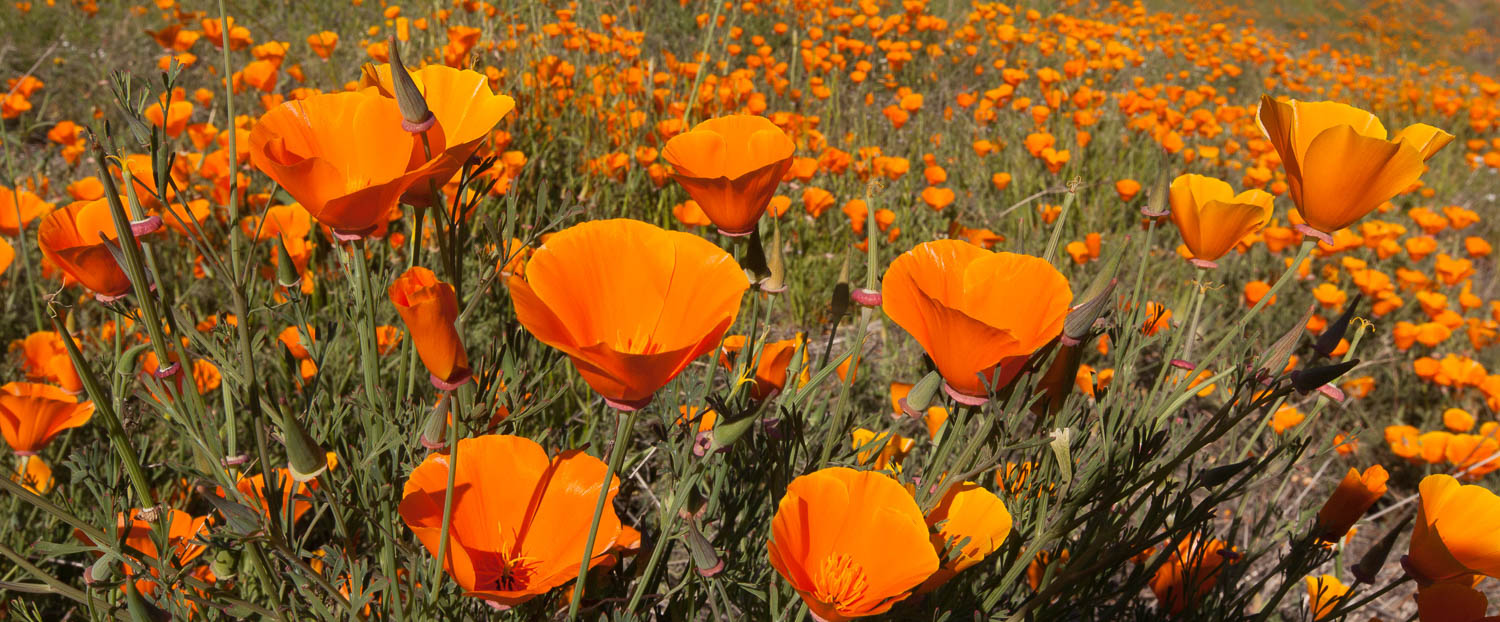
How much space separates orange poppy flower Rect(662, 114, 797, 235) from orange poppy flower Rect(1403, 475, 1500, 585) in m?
0.86

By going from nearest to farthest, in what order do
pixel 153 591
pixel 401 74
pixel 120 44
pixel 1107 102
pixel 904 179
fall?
pixel 401 74, pixel 153 591, pixel 904 179, pixel 120 44, pixel 1107 102

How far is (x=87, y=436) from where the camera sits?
2.00 m

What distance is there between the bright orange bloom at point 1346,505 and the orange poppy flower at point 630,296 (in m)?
0.86

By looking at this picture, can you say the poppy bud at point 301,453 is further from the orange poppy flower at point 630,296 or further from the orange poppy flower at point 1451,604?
the orange poppy flower at point 1451,604

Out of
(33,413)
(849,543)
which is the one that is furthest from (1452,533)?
(33,413)

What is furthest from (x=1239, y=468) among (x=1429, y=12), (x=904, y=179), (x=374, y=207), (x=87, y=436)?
(x=1429, y=12)

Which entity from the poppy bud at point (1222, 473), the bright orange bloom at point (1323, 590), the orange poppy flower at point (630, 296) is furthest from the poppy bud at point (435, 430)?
the bright orange bloom at point (1323, 590)

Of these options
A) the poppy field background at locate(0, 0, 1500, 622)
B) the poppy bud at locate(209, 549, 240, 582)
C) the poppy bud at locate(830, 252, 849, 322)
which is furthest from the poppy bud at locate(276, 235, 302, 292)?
the poppy bud at locate(830, 252, 849, 322)

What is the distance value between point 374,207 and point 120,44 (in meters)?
4.91

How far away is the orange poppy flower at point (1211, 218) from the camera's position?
1157 millimetres

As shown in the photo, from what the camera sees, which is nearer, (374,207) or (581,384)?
(374,207)

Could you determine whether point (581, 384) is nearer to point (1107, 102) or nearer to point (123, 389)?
point (123, 389)

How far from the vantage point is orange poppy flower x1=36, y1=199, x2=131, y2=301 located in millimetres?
944

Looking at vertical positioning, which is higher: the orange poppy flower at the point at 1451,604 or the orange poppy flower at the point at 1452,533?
the orange poppy flower at the point at 1452,533
